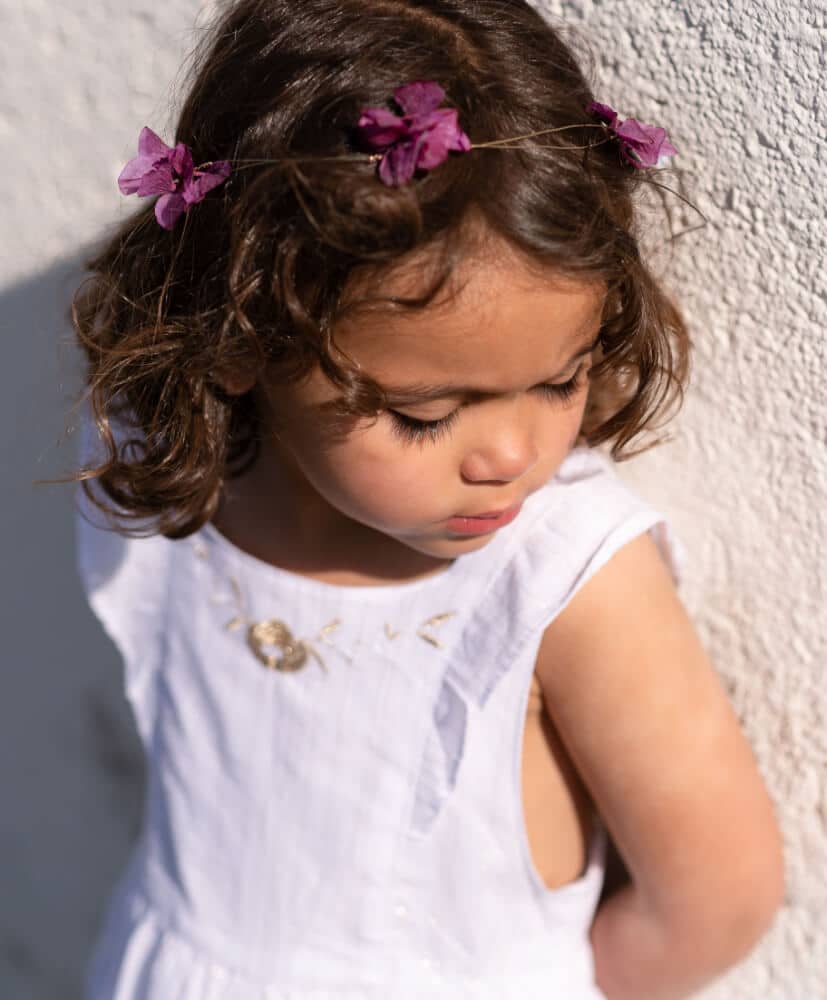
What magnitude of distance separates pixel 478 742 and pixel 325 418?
1.09 ft

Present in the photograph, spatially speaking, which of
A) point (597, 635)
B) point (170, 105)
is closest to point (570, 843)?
Answer: point (597, 635)

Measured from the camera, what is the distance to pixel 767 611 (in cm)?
100

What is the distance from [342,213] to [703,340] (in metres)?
0.36

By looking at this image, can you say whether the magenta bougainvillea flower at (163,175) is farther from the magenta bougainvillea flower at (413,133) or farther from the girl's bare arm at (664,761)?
the girl's bare arm at (664,761)

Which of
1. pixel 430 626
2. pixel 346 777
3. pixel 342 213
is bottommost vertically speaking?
pixel 346 777

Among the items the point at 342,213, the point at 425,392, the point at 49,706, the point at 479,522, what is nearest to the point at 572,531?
the point at 479,522

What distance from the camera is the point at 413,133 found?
2.32 ft

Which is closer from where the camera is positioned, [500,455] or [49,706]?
[500,455]

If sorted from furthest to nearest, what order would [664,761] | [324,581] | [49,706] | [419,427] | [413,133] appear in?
[49,706] → [324,581] → [664,761] → [419,427] → [413,133]

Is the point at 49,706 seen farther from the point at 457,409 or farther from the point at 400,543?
the point at 457,409

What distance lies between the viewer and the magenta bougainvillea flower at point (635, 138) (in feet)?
2.64

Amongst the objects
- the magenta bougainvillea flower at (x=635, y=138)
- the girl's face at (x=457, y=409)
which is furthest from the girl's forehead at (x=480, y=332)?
the magenta bougainvillea flower at (x=635, y=138)

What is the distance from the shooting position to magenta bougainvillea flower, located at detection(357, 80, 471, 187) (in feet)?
2.30

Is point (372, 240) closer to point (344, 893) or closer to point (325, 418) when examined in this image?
point (325, 418)
